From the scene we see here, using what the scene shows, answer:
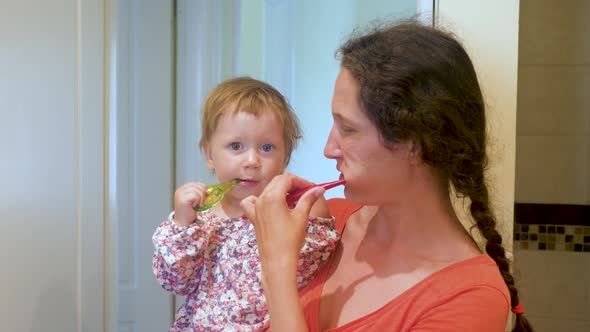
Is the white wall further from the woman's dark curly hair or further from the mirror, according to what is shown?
the woman's dark curly hair

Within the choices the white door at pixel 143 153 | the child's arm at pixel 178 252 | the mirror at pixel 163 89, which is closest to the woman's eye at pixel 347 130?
the child's arm at pixel 178 252

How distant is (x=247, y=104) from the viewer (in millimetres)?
1055

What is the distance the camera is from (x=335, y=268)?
0.99m

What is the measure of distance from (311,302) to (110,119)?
692mm

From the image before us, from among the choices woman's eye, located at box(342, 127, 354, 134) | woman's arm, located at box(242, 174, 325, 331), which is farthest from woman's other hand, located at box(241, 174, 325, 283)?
woman's eye, located at box(342, 127, 354, 134)

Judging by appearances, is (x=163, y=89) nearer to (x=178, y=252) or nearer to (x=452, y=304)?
(x=178, y=252)

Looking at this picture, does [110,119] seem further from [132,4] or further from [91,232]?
[132,4]

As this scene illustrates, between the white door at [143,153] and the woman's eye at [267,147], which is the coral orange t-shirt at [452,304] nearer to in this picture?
the woman's eye at [267,147]

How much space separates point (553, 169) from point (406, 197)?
3.88 feet

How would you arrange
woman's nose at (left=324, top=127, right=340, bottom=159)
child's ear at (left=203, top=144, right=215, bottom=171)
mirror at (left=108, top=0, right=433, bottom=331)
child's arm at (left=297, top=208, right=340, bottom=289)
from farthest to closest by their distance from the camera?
1. mirror at (left=108, top=0, right=433, bottom=331)
2. child's ear at (left=203, top=144, right=215, bottom=171)
3. child's arm at (left=297, top=208, right=340, bottom=289)
4. woman's nose at (left=324, top=127, right=340, bottom=159)

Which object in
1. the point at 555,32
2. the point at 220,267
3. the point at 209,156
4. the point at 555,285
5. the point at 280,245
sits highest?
the point at 555,32

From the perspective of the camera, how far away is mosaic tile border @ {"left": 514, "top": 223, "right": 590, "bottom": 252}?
1854mm

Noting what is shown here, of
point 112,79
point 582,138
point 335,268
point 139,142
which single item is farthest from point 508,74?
point 139,142

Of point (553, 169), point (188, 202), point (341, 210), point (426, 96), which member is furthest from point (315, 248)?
point (553, 169)
